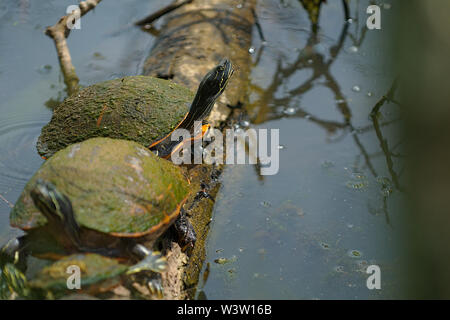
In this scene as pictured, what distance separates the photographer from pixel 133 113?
321cm

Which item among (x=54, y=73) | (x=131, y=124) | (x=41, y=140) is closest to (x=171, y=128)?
(x=131, y=124)

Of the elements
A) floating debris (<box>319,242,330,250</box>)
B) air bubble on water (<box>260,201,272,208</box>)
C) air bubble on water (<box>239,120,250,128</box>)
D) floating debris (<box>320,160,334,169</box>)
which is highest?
air bubble on water (<box>239,120,250,128</box>)

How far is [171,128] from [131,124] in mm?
294

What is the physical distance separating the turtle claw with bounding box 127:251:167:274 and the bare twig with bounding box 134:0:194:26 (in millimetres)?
3913

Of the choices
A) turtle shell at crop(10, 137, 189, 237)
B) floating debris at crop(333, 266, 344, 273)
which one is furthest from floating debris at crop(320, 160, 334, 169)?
turtle shell at crop(10, 137, 189, 237)

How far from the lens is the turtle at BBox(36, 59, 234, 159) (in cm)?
318

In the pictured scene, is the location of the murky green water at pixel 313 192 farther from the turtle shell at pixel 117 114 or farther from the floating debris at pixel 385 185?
the turtle shell at pixel 117 114

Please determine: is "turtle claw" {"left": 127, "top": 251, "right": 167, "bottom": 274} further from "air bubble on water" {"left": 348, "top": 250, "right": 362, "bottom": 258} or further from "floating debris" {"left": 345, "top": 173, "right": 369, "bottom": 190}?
"floating debris" {"left": 345, "top": 173, "right": 369, "bottom": 190}

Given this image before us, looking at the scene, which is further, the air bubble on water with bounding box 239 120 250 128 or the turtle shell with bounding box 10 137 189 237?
the air bubble on water with bounding box 239 120 250 128

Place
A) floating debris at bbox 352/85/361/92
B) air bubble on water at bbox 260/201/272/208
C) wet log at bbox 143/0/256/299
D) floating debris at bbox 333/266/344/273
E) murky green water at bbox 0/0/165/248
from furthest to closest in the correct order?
floating debris at bbox 352/85/361/92, murky green water at bbox 0/0/165/248, air bubble on water at bbox 260/201/272/208, floating debris at bbox 333/266/344/273, wet log at bbox 143/0/256/299

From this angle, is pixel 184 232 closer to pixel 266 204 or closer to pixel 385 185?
pixel 266 204

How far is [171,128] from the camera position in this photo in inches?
127
